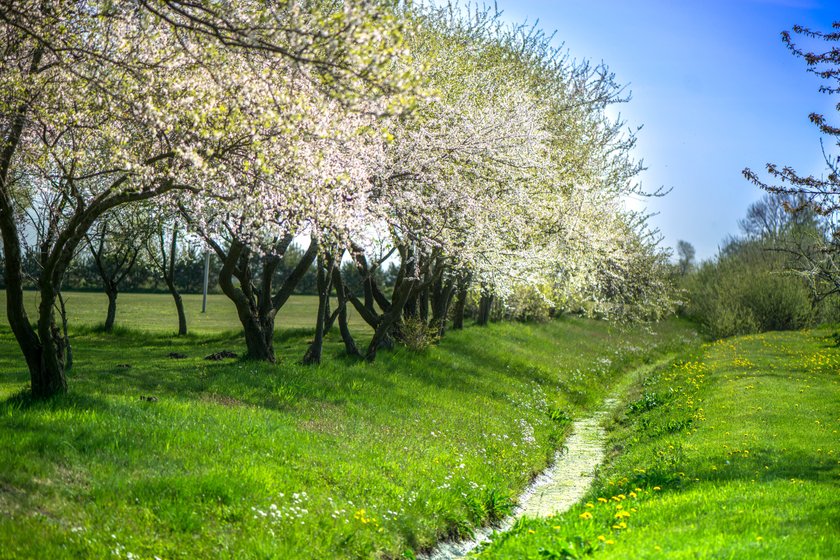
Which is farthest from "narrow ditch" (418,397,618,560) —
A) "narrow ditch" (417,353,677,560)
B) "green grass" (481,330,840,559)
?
"green grass" (481,330,840,559)

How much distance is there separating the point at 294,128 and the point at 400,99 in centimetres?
335

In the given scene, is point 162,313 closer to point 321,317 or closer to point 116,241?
point 116,241

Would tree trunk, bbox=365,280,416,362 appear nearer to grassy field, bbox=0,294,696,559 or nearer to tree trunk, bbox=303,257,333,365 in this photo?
grassy field, bbox=0,294,696,559

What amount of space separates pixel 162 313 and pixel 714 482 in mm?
49078

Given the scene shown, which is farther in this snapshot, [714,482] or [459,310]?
[459,310]

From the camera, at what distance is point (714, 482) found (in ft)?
43.7

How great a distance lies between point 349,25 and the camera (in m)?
10.1

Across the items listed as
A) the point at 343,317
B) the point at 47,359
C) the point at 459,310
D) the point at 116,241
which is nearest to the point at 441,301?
the point at 459,310

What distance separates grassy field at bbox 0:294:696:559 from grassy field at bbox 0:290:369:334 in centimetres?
1811

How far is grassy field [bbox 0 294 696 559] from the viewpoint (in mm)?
9725

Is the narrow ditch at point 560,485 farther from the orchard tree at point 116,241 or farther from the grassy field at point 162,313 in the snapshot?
the grassy field at point 162,313

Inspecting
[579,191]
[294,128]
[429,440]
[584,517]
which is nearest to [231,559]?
[584,517]

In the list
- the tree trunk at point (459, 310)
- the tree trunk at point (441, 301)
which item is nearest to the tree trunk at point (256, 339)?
the tree trunk at point (441, 301)

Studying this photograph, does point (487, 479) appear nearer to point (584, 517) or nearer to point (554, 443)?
point (584, 517)
